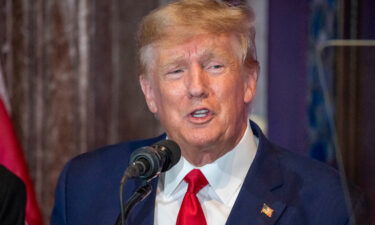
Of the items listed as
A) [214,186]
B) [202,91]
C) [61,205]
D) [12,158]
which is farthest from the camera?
[12,158]

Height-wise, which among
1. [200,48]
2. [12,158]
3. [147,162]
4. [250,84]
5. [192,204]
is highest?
[200,48]

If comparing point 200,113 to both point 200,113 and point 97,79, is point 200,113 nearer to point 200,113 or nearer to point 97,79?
point 200,113

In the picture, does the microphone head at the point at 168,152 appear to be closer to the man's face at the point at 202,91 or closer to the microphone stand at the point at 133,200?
the microphone stand at the point at 133,200

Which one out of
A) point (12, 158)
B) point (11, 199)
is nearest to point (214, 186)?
point (11, 199)

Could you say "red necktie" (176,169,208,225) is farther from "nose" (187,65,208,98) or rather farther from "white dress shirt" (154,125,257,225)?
"nose" (187,65,208,98)

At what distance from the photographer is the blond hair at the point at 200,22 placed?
1955 millimetres

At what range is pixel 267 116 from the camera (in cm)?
339

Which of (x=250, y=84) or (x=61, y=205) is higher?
(x=250, y=84)

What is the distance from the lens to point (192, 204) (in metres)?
1.98

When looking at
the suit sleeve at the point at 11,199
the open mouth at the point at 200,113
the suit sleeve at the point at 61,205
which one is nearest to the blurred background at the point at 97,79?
the suit sleeve at the point at 11,199

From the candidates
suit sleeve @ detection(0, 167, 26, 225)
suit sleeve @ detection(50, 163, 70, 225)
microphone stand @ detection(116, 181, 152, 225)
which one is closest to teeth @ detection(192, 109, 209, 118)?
microphone stand @ detection(116, 181, 152, 225)

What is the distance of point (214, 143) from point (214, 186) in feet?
0.50

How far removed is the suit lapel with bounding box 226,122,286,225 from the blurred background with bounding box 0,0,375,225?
3.84 feet

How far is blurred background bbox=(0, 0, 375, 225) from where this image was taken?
3246 mm
